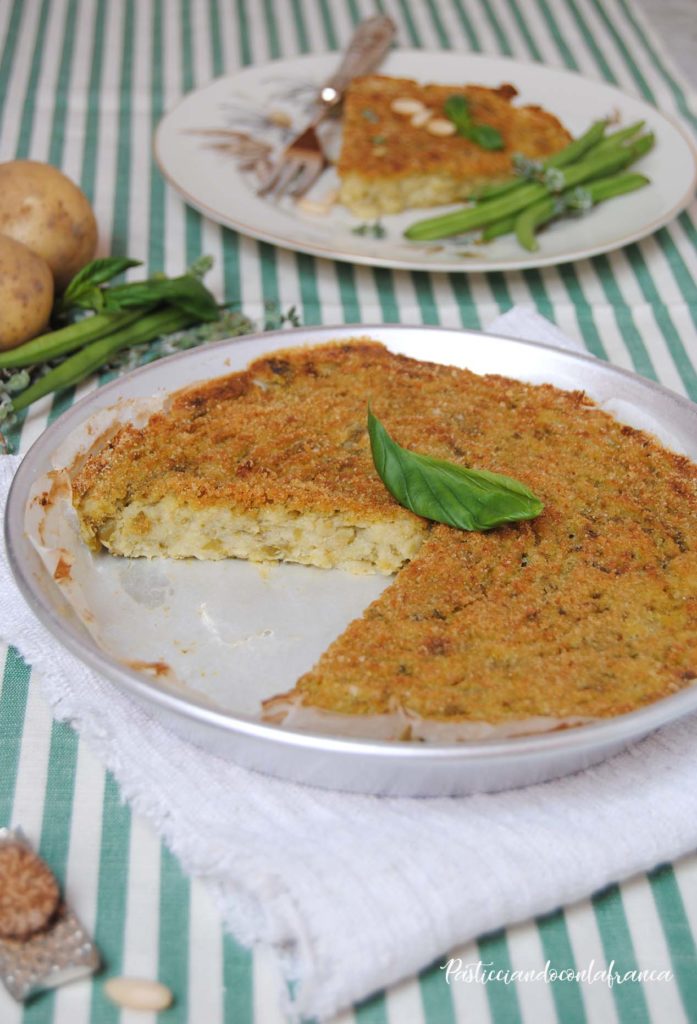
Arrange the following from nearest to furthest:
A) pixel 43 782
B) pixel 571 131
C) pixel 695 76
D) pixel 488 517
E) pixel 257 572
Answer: pixel 43 782
pixel 488 517
pixel 257 572
pixel 571 131
pixel 695 76

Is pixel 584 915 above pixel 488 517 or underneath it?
underneath

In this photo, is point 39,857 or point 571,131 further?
point 571,131

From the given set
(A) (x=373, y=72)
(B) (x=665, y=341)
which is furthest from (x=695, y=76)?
(B) (x=665, y=341)

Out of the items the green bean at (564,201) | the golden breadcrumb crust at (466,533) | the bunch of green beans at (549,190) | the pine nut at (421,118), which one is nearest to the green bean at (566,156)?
the bunch of green beans at (549,190)

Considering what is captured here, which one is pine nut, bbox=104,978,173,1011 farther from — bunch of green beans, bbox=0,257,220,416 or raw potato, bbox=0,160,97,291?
raw potato, bbox=0,160,97,291

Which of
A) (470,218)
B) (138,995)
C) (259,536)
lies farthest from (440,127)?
(138,995)

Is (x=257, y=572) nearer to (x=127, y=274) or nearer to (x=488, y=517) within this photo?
(x=488, y=517)

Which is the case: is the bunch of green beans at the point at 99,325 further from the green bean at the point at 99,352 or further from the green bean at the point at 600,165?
the green bean at the point at 600,165
